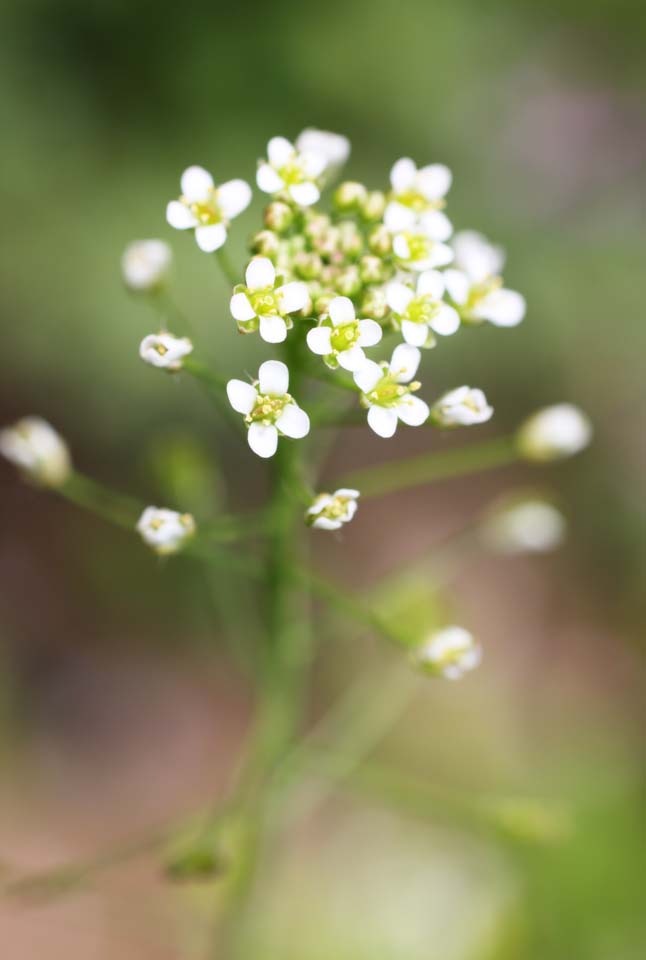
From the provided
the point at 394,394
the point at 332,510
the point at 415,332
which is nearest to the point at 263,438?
the point at 332,510

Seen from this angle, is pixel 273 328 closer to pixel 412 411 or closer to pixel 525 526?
pixel 412 411

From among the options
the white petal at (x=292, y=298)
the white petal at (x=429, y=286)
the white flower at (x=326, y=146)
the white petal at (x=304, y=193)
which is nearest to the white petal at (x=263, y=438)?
the white petal at (x=292, y=298)

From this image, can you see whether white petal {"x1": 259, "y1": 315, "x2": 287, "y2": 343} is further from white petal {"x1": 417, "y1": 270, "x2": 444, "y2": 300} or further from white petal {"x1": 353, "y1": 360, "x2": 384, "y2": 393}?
white petal {"x1": 417, "y1": 270, "x2": 444, "y2": 300}

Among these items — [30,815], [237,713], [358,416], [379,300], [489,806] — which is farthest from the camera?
[237,713]

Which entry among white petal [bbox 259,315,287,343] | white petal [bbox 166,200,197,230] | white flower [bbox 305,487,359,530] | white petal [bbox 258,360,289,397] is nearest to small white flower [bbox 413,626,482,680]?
white flower [bbox 305,487,359,530]

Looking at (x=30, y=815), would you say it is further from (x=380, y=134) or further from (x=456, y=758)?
(x=380, y=134)

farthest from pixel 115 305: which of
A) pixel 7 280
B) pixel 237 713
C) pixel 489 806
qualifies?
pixel 489 806
